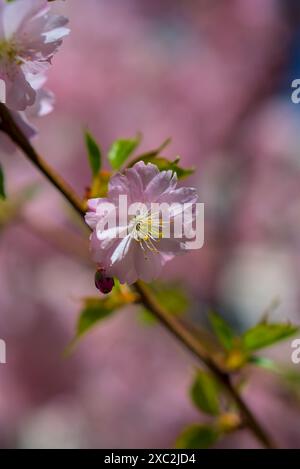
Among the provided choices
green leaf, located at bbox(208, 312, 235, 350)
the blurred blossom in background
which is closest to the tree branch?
green leaf, located at bbox(208, 312, 235, 350)

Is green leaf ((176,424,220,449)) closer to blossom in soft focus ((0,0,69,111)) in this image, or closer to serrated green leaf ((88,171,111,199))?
serrated green leaf ((88,171,111,199))

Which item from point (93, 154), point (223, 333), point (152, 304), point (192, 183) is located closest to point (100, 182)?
point (93, 154)

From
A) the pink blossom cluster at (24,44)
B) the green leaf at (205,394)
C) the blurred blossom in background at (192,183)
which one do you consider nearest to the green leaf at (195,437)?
the green leaf at (205,394)

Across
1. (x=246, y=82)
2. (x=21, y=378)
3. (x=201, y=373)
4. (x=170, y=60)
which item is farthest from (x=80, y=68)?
(x=201, y=373)

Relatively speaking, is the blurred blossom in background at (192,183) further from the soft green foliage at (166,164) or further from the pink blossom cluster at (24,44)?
the pink blossom cluster at (24,44)

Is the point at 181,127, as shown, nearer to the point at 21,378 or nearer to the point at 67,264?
the point at 67,264

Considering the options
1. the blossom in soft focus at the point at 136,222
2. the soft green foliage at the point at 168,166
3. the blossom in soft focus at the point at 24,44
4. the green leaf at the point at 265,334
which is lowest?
the blossom in soft focus at the point at 136,222
